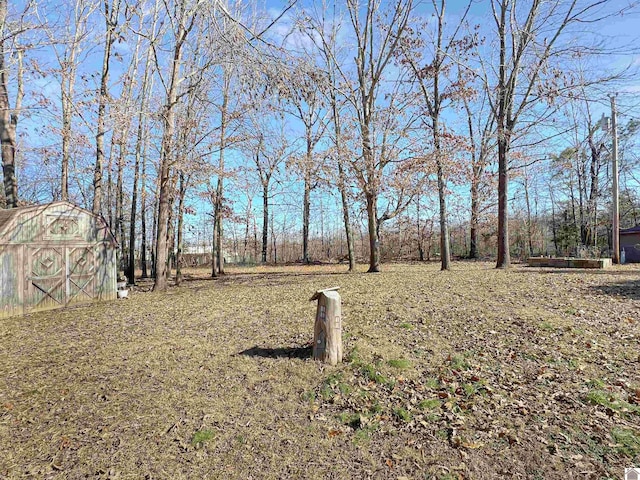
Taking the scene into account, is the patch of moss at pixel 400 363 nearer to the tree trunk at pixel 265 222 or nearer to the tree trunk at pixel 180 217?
the tree trunk at pixel 180 217

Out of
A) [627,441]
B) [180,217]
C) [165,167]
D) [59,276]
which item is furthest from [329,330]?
[180,217]

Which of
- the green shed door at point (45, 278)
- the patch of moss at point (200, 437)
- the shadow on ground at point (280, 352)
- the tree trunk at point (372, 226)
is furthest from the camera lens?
the tree trunk at point (372, 226)

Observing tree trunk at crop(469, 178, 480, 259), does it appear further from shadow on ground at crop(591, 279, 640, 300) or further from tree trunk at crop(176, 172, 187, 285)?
tree trunk at crop(176, 172, 187, 285)

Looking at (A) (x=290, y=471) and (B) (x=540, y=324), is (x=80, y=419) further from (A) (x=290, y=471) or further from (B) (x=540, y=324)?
(B) (x=540, y=324)

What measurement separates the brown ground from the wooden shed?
2.55 m

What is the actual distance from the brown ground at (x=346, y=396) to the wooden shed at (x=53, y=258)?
2.55 m

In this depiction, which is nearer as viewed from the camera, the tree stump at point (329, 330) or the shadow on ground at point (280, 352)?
the tree stump at point (329, 330)

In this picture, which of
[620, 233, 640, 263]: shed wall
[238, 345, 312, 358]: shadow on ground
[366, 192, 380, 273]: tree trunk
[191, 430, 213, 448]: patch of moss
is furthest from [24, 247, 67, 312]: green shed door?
[620, 233, 640, 263]: shed wall

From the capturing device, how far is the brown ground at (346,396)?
2.63 meters

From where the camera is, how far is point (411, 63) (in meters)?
12.5

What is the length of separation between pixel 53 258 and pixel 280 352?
827 centimetres

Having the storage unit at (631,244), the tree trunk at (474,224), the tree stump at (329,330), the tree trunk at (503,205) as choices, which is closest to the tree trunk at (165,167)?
the tree stump at (329,330)

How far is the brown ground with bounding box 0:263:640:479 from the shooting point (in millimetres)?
2627

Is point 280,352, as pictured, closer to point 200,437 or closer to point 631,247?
point 200,437
